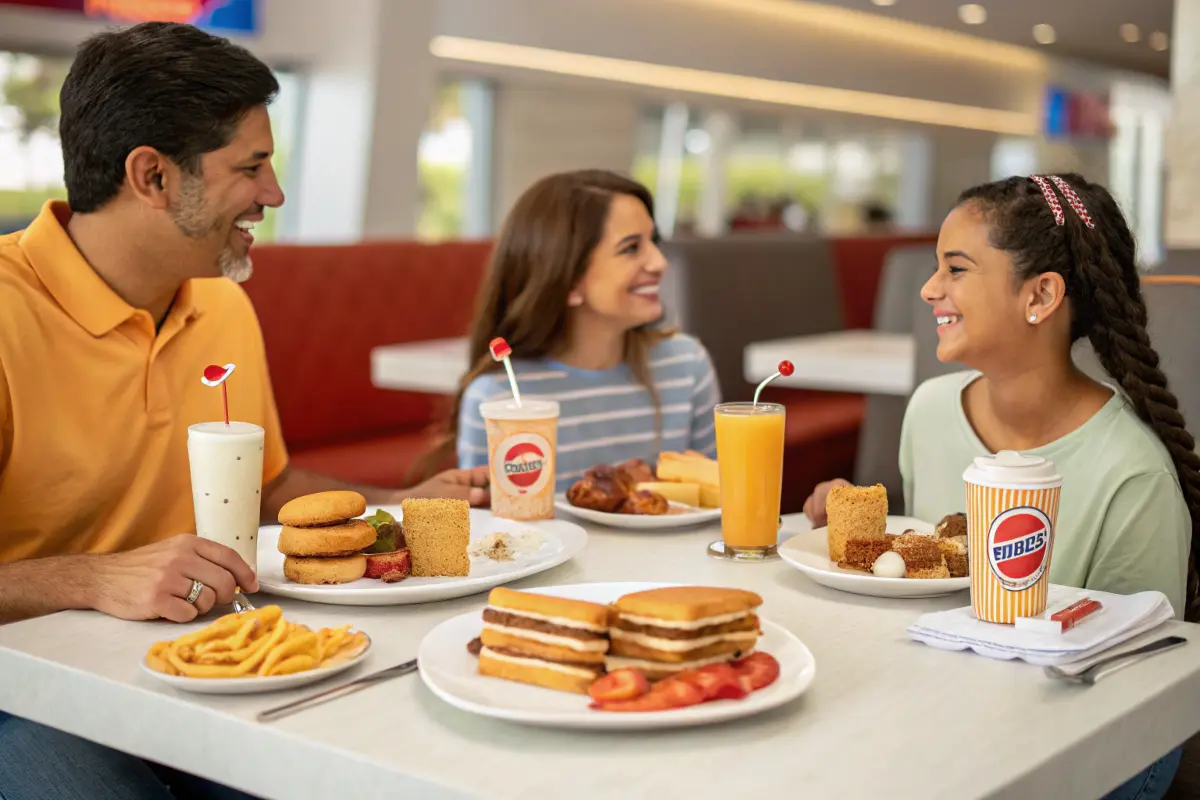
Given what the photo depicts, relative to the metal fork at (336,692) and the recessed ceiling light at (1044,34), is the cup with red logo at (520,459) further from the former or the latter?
the recessed ceiling light at (1044,34)

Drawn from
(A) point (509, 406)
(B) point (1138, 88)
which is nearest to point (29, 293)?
(A) point (509, 406)

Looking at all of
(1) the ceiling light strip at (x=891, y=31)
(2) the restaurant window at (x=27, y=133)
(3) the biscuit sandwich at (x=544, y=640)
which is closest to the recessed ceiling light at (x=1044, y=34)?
(1) the ceiling light strip at (x=891, y=31)

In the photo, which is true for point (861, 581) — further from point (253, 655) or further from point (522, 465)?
point (253, 655)

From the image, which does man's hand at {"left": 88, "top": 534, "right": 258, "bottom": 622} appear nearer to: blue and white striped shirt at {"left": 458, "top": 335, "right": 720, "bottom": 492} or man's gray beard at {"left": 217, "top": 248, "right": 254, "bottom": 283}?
man's gray beard at {"left": 217, "top": 248, "right": 254, "bottom": 283}

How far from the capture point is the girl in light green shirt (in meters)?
1.63

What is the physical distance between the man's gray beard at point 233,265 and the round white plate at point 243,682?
0.86 m

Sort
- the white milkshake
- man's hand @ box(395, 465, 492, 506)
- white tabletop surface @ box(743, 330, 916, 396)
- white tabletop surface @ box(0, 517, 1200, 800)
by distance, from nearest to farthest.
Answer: white tabletop surface @ box(0, 517, 1200, 800) < the white milkshake < man's hand @ box(395, 465, 492, 506) < white tabletop surface @ box(743, 330, 916, 396)

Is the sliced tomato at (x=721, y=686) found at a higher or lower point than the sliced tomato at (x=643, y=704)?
higher

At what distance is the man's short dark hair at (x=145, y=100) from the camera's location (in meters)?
1.75

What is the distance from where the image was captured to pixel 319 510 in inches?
54.9

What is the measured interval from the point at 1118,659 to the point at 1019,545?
131 millimetres

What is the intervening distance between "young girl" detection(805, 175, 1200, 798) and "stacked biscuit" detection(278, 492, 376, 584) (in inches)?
24.0

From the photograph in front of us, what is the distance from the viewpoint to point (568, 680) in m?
1.10

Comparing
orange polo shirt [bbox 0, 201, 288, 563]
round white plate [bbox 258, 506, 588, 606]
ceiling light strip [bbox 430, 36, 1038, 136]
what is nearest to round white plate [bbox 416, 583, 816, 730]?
round white plate [bbox 258, 506, 588, 606]
